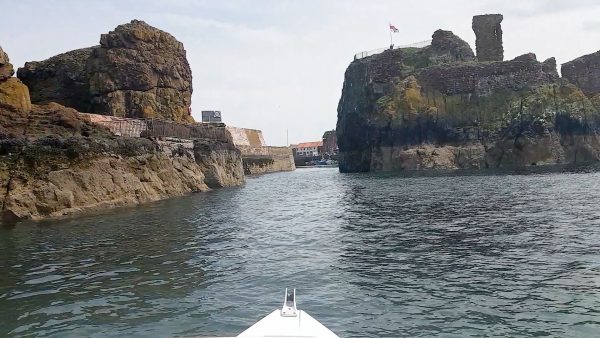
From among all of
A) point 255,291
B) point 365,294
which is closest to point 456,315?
point 365,294

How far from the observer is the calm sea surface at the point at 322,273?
1135cm

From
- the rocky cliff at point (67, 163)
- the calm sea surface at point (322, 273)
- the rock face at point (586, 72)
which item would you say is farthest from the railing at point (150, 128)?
the rock face at point (586, 72)

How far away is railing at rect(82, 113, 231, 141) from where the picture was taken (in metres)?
44.8

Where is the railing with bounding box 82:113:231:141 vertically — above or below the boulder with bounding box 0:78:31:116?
below

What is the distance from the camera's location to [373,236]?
885 inches

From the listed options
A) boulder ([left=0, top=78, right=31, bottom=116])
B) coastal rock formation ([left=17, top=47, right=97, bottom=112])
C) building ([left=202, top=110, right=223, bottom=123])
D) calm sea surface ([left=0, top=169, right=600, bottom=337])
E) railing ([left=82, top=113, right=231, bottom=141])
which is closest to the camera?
calm sea surface ([left=0, top=169, right=600, bottom=337])

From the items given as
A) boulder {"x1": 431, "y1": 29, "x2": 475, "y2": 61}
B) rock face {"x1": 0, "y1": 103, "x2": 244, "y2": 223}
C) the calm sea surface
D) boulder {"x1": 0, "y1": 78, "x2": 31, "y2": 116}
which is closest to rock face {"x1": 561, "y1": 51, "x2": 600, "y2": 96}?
boulder {"x1": 431, "y1": 29, "x2": 475, "y2": 61}

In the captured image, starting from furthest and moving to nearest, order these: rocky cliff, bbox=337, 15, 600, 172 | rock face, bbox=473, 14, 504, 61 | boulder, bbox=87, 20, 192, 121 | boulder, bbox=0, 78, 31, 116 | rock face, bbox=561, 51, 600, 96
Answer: rock face, bbox=561, 51, 600, 96 → rock face, bbox=473, 14, 504, 61 → rocky cliff, bbox=337, 15, 600, 172 → boulder, bbox=87, 20, 192, 121 → boulder, bbox=0, 78, 31, 116

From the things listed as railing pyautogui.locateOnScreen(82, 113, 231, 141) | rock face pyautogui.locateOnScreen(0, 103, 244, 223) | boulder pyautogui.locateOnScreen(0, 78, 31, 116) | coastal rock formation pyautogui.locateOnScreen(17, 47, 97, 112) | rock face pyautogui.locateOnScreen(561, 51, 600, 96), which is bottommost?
rock face pyautogui.locateOnScreen(0, 103, 244, 223)

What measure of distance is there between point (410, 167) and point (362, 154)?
677 inches

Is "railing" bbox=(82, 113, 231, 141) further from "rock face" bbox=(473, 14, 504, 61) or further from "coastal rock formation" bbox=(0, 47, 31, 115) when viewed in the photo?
"rock face" bbox=(473, 14, 504, 61)

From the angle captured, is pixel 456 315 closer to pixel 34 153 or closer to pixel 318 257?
pixel 318 257

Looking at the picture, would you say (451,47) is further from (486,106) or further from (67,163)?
(67,163)

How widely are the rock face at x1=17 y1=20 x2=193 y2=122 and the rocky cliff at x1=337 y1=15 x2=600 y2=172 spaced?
51.9 metres
